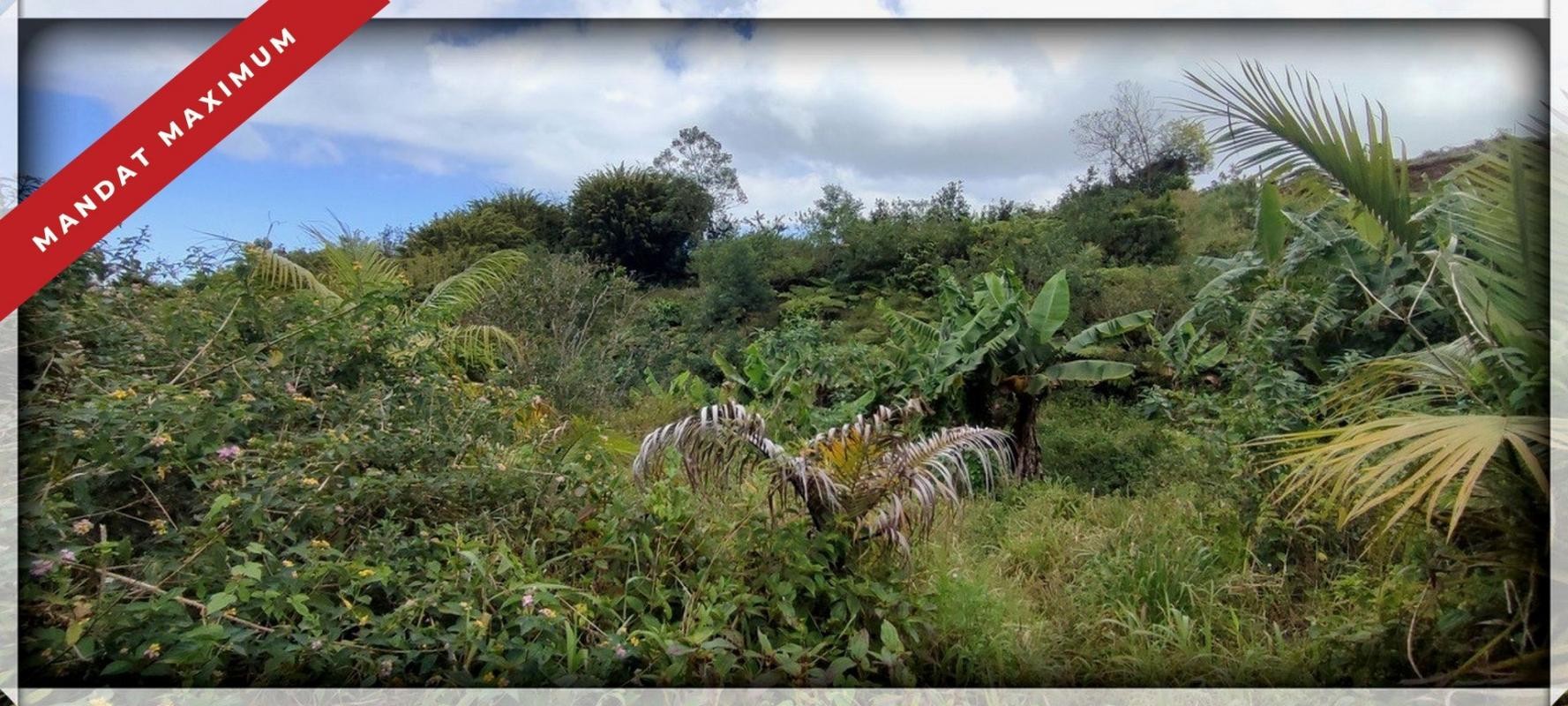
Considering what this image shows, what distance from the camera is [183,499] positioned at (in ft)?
6.37

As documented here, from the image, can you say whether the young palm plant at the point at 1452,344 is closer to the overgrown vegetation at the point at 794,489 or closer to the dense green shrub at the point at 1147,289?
the overgrown vegetation at the point at 794,489

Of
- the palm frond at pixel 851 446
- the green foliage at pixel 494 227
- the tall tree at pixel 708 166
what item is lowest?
the palm frond at pixel 851 446

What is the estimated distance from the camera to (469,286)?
125 inches

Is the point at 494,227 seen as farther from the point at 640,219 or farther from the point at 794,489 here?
the point at 794,489

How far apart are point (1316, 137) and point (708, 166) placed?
1.86 metres

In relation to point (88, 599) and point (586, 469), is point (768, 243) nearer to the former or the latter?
point (586, 469)

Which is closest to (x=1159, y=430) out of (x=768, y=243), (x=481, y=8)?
(x=768, y=243)

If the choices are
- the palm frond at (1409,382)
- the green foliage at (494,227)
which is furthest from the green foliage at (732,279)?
the palm frond at (1409,382)

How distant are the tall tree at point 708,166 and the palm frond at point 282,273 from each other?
129 centimetres

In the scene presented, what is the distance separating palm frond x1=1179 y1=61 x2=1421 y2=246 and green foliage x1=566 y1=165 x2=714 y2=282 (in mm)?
1816

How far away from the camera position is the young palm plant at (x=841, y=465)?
6.34 feet

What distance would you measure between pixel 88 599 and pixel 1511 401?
336 centimetres

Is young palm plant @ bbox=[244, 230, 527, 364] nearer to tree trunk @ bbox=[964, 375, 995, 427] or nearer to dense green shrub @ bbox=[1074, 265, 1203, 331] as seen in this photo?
tree trunk @ bbox=[964, 375, 995, 427]

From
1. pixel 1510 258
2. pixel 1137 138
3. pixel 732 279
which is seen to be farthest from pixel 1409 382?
pixel 732 279
